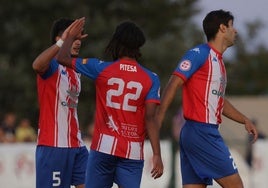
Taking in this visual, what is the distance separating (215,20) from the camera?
954 centimetres

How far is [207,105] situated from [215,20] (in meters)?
0.81

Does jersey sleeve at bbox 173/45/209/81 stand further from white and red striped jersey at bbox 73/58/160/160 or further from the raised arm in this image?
the raised arm

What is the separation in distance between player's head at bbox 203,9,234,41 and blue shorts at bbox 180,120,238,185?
87 cm

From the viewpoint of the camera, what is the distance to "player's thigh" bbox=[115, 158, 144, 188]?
29.7 ft

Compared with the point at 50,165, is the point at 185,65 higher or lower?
higher

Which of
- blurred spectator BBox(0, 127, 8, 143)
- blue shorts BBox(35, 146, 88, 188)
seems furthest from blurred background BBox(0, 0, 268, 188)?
blue shorts BBox(35, 146, 88, 188)

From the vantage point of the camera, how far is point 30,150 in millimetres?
19359

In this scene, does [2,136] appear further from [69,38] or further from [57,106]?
[69,38]

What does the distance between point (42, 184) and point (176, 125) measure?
12.9 meters

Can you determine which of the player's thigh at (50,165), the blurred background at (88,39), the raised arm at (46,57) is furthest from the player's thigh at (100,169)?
the blurred background at (88,39)

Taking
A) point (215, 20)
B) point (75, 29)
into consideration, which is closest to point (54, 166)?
point (75, 29)

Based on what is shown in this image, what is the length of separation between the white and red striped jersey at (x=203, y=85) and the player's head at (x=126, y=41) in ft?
1.90

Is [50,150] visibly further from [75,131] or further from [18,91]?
[18,91]

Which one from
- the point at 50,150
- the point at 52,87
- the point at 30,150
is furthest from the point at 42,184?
the point at 30,150
